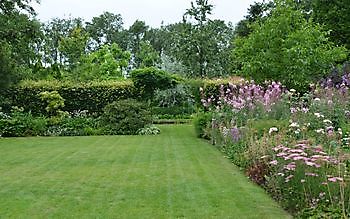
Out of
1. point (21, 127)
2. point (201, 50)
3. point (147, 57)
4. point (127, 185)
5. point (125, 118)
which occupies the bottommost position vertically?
point (127, 185)

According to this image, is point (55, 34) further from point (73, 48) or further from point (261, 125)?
point (261, 125)

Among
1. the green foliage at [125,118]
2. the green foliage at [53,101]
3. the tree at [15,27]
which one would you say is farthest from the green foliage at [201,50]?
the green foliage at [125,118]

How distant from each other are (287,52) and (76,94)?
9.02 metres

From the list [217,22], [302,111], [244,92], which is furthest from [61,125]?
[217,22]

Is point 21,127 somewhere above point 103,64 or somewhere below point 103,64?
below

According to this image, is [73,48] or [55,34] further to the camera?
[55,34]

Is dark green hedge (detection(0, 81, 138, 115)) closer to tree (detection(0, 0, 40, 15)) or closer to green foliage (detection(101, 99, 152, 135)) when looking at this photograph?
tree (detection(0, 0, 40, 15))

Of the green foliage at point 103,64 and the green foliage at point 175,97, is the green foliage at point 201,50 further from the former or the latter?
the green foliage at point 175,97

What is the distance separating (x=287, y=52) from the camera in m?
15.7

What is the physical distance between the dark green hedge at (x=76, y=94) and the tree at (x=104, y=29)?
2887 centimetres

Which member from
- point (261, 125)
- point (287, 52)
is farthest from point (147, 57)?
point (261, 125)

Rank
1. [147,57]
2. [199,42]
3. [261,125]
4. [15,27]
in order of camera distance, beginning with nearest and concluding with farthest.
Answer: [261,125], [15,27], [199,42], [147,57]

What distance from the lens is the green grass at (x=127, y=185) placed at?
5367 millimetres

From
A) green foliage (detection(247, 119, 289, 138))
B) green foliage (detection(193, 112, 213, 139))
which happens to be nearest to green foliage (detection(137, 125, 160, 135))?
green foliage (detection(193, 112, 213, 139))
